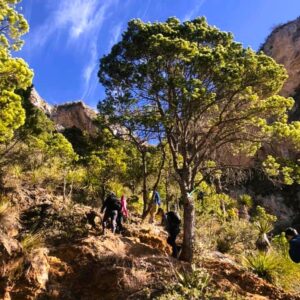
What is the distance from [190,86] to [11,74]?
4.53 meters

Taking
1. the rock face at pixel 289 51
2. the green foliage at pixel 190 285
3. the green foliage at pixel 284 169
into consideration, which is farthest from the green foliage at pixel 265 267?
the rock face at pixel 289 51

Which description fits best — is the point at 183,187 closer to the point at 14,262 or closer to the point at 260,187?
the point at 14,262

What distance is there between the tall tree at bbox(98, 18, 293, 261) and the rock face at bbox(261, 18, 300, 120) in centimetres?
3002

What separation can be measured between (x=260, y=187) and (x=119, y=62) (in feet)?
94.8

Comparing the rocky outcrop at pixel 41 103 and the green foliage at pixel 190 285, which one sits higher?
the rocky outcrop at pixel 41 103

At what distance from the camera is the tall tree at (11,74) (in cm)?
1110

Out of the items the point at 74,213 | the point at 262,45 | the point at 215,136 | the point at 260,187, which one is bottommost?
the point at 74,213

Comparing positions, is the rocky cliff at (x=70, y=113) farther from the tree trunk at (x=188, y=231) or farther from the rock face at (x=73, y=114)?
the tree trunk at (x=188, y=231)

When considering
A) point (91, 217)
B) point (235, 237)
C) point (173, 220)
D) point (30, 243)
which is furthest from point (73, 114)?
point (30, 243)

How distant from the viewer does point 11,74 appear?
11.4 m

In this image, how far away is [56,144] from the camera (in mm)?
21531

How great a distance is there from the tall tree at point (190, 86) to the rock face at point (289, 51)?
3002 cm

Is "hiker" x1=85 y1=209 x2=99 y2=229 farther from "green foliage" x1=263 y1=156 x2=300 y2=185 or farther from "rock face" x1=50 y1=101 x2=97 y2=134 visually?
"rock face" x1=50 y1=101 x2=97 y2=134

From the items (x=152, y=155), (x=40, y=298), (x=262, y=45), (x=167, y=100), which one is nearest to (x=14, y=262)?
(x=40, y=298)
